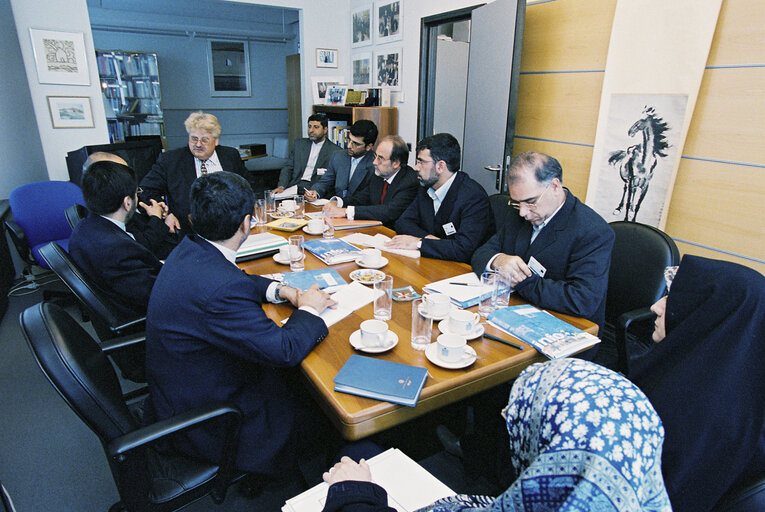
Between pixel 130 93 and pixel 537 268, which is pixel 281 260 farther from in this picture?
pixel 130 93

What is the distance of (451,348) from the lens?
133 cm

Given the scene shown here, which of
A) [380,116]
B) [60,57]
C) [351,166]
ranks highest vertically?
[60,57]

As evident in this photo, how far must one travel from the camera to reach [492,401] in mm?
1753

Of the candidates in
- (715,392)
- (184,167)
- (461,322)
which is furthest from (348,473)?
(184,167)

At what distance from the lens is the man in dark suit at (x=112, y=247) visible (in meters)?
1.82

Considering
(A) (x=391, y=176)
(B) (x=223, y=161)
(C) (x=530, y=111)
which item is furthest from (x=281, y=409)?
(C) (x=530, y=111)

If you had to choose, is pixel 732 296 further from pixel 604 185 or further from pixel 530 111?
pixel 530 111

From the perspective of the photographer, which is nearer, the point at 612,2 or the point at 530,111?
the point at 612,2

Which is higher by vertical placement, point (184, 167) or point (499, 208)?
point (184, 167)

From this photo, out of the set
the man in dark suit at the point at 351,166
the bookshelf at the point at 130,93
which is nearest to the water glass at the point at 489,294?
the man in dark suit at the point at 351,166

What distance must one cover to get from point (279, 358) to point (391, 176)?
2255 millimetres

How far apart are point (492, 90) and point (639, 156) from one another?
4.11 feet

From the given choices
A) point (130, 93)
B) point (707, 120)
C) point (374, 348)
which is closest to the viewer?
point (374, 348)

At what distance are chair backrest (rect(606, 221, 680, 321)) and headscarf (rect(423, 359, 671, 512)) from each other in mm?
Answer: 1653
